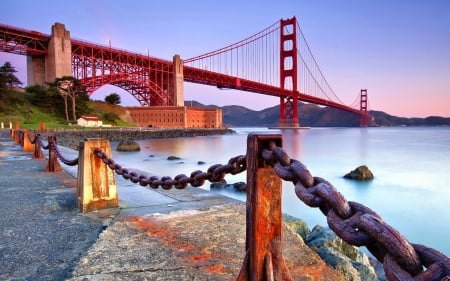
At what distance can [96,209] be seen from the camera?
307cm

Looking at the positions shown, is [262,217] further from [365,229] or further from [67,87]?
[67,87]

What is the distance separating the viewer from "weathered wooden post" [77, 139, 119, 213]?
9.88ft

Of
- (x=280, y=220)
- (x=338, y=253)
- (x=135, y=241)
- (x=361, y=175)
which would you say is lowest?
(x=361, y=175)

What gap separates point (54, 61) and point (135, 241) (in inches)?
1843

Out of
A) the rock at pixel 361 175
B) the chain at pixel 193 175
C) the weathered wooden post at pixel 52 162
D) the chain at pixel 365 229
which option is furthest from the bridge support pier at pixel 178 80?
the chain at pixel 365 229

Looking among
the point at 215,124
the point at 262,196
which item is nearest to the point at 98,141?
the point at 262,196

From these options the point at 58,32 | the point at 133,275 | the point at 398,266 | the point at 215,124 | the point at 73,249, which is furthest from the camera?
the point at 215,124

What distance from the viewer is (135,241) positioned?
86.9 inches

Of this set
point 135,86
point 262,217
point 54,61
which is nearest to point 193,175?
point 262,217

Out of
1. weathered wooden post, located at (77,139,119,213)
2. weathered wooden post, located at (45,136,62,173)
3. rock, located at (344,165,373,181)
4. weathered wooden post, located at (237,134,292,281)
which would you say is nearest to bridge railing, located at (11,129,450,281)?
weathered wooden post, located at (237,134,292,281)

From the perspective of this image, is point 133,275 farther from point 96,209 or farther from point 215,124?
point 215,124

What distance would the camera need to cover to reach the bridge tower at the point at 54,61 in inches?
1672

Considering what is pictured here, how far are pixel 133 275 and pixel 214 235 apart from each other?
2.26 feet

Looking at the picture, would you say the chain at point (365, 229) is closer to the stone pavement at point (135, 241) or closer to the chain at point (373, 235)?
the chain at point (373, 235)
